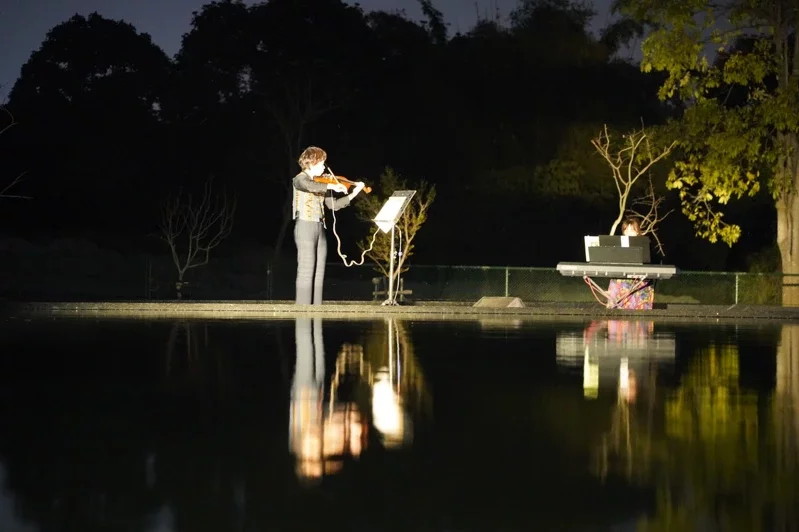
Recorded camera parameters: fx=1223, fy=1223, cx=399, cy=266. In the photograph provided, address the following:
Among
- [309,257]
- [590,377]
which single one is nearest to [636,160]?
[309,257]

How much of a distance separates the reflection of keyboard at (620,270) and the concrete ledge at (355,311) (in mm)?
798

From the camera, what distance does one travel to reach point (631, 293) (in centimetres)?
2802

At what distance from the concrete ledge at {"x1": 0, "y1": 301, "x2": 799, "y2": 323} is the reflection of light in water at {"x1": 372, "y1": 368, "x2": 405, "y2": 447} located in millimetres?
13847

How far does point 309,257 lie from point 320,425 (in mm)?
15734

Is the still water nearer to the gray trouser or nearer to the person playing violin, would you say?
the person playing violin

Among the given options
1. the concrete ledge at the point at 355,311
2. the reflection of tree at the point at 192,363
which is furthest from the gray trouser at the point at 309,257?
the reflection of tree at the point at 192,363

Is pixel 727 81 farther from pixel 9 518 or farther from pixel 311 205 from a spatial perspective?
pixel 9 518

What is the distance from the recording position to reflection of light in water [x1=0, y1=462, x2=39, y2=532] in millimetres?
5930

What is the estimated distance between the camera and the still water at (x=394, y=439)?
6.36m

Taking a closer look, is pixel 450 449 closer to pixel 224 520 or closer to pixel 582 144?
pixel 224 520

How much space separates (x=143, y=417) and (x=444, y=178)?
152 ft

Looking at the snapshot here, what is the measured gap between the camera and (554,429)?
30.4 feet

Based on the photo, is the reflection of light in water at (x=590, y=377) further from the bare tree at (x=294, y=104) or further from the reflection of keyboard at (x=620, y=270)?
the bare tree at (x=294, y=104)

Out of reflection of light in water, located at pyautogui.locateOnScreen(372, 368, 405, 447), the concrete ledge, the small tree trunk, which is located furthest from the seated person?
reflection of light in water, located at pyautogui.locateOnScreen(372, 368, 405, 447)
